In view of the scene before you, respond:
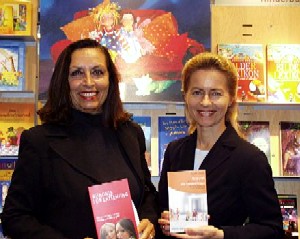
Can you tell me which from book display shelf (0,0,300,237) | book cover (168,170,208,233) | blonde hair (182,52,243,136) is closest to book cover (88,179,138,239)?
book cover (168,170,208,233)

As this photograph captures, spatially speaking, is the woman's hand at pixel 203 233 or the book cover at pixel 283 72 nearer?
the woman's hand at pixel 203 233

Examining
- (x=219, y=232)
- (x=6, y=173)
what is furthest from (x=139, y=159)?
(x=6, y=173)

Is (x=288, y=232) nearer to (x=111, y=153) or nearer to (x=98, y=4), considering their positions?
(x=111, y=153)

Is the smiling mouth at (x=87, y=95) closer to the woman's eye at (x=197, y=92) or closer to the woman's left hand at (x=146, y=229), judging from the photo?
the woman's eye at (x=197, y=92)

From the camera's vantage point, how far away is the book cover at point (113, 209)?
1919 millimetres

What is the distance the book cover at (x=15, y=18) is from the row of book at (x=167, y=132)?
56 cm

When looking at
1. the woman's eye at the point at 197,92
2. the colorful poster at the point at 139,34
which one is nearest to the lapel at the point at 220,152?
the woman's eye at the point at 197,92

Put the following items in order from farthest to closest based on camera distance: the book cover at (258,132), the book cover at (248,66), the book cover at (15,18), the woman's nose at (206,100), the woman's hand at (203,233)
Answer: the book cover at (258,132)
the book cover at (248,66)
the book cover at (15,18)
the woman's nose at (206,100)
the woman's hand at (203,233)

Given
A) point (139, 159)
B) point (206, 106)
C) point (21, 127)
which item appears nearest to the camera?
point (206, 106)

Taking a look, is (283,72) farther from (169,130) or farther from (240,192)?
(240,192)

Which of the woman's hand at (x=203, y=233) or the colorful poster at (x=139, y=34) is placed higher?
the colorful poster at (x=139, y=34)

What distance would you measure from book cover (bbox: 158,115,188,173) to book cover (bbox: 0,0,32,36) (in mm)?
1261

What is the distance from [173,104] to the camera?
12.4ft

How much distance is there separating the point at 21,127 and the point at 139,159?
1.70 metres
